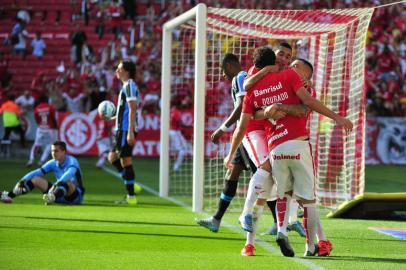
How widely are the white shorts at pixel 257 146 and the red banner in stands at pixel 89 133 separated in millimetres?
16449

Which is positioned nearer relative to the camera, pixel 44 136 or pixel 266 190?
pixel 266 190

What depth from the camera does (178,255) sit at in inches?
373

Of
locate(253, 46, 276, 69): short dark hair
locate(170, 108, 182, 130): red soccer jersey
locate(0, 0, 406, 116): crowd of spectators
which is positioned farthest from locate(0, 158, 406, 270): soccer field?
locate(0, 0, 406, 116): crowd of spectators

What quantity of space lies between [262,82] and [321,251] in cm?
179

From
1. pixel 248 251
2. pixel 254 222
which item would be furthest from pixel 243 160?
pixel 248 251

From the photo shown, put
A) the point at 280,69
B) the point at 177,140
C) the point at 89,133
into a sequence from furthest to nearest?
the point at 89,133 < the point at 177,140 < the point at 280,69

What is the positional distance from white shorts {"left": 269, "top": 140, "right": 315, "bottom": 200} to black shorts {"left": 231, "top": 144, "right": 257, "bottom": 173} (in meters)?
1.80

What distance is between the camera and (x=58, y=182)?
14586 millimetres

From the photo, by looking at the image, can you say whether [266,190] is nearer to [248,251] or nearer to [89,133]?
[248,251]

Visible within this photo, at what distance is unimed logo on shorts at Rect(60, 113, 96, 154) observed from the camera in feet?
89.1

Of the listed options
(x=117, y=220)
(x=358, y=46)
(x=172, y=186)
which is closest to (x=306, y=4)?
(x=172, y=186)

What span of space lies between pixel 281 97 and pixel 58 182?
6250 mm

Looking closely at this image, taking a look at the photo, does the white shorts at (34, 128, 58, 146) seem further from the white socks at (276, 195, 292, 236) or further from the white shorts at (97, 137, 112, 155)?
the white socks at (276, 195, 292, 236)

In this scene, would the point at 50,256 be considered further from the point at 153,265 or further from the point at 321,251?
Result: the point at 321,251
